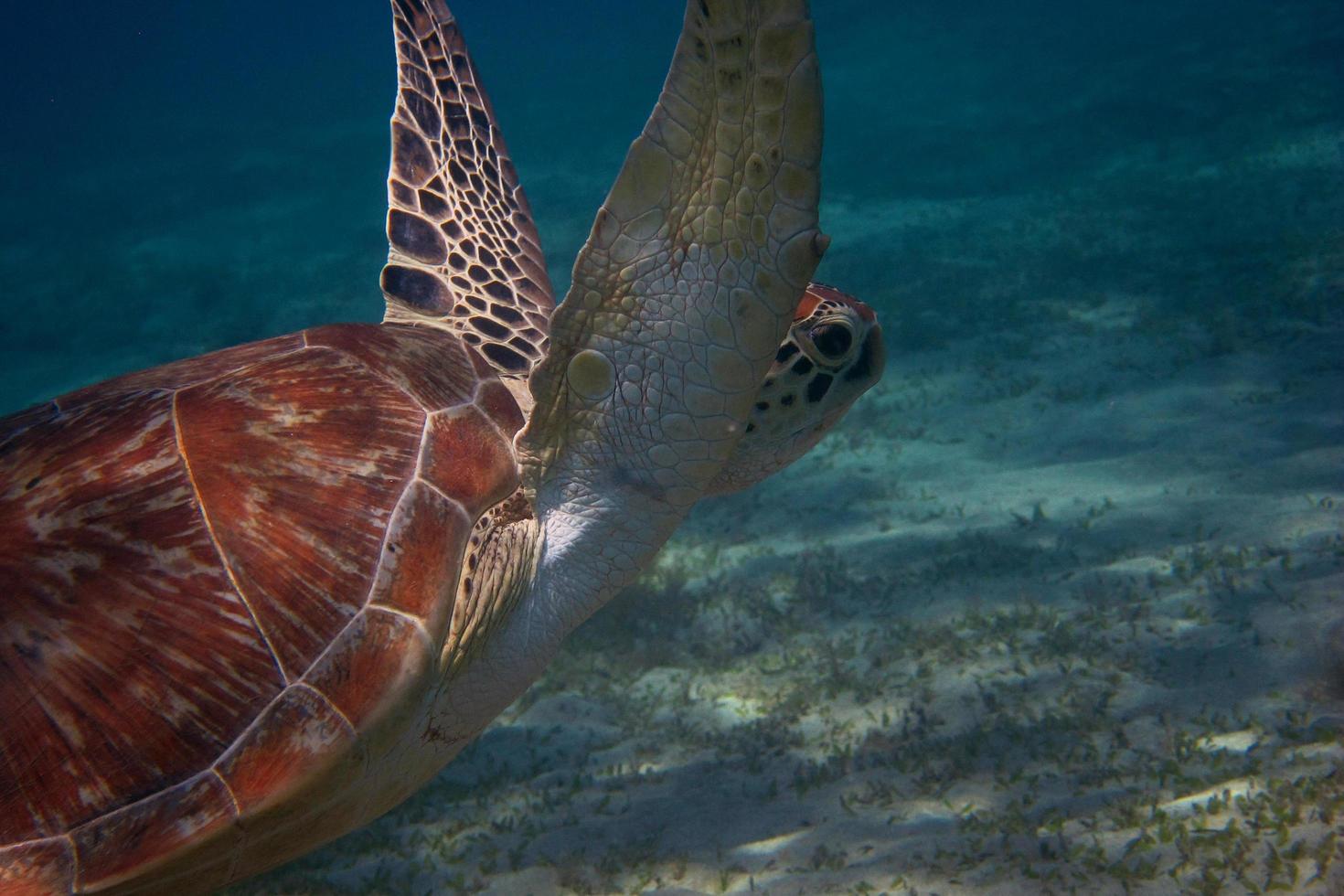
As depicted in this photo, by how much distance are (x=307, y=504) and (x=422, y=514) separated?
0.24 m

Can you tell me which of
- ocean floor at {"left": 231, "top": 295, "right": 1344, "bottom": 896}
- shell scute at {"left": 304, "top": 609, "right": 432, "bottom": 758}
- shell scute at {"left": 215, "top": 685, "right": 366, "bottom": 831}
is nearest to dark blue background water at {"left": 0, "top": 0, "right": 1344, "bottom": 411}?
ocean floor at {"left": 231, "top": 295, "right": 1344, "bottom": 896}

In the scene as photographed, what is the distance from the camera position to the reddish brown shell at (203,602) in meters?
1.39

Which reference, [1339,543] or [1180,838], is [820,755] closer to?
[1180,838]

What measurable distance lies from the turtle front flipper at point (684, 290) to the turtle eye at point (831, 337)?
41 centimetres

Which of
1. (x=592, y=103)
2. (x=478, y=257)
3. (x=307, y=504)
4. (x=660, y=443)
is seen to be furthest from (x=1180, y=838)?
(x=592, y=103)

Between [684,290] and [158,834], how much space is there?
1.48 metres

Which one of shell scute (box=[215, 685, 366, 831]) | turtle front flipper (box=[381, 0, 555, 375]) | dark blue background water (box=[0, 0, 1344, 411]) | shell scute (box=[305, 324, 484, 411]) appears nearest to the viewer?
shell scute (box=[215, 685, 366, 831])

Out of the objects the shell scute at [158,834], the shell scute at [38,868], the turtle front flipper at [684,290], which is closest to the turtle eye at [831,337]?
the turtle front flipper at [684,290]

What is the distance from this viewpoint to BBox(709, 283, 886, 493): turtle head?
2.00 m

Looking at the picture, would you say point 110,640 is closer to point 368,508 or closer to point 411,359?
point 368,508

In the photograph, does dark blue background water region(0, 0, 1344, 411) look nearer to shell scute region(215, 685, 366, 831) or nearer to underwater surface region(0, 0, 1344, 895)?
underwater surface region(0, 0, 1344, 895)

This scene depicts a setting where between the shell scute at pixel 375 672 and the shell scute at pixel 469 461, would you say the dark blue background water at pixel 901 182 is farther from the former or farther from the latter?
the shell scute at pixel 375 672

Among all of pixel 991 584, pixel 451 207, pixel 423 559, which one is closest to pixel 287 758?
pixel 423 559

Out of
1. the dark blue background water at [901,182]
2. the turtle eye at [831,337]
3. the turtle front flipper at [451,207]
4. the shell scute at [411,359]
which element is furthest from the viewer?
the dark blue background water at [901,182]
